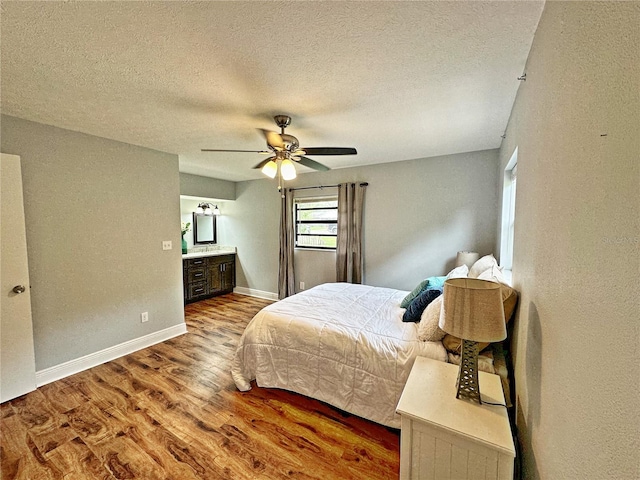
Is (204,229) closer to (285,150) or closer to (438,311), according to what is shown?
(285,150)

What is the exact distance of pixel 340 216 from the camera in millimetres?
4152

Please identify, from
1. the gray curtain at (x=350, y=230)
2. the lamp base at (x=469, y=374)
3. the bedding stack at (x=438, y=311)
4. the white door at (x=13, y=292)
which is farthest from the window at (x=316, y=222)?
the white door at (x=13, y=292)

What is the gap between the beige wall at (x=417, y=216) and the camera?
127 inches

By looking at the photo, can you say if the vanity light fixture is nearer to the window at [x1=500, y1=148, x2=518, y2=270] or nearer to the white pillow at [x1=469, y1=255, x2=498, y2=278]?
the white pillow at [x1=469, y1=255, x2=498, y2=278]

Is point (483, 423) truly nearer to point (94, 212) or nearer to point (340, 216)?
point (340, 216)

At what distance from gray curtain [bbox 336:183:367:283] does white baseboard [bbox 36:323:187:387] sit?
249 cm

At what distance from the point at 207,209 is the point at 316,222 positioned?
2433mm

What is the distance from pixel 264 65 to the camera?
152 cm

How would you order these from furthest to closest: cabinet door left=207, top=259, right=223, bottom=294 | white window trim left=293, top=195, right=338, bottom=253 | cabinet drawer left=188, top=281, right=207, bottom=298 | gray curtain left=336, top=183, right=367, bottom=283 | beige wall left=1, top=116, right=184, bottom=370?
cabinet door left=207, top=259, right=223, bottom=294, cabinet drawer left=188, top=281, right=207, bottom=298, white window trim left=293, top=195, right=338, bottom=253, gray curtain left=336, top=183, right=367, bottom=283, beige wall left=1, top=116, right=184, bottom=370

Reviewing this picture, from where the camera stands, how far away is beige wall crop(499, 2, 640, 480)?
52cm

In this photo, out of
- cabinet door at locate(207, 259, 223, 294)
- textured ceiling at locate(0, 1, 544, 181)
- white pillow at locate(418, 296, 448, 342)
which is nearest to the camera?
textured ceiling at locate(0, 1, 544, 181)

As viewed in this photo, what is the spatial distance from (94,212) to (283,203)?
2678 millimetres

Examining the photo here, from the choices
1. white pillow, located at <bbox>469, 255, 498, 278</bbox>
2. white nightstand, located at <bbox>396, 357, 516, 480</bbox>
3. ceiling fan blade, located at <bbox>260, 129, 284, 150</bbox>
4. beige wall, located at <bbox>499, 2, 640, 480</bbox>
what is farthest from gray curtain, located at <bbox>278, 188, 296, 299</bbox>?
beige wall, located at <bbox>499, 2, 640, 480</bbox>

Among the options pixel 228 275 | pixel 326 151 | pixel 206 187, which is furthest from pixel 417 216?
pixel 228 275
